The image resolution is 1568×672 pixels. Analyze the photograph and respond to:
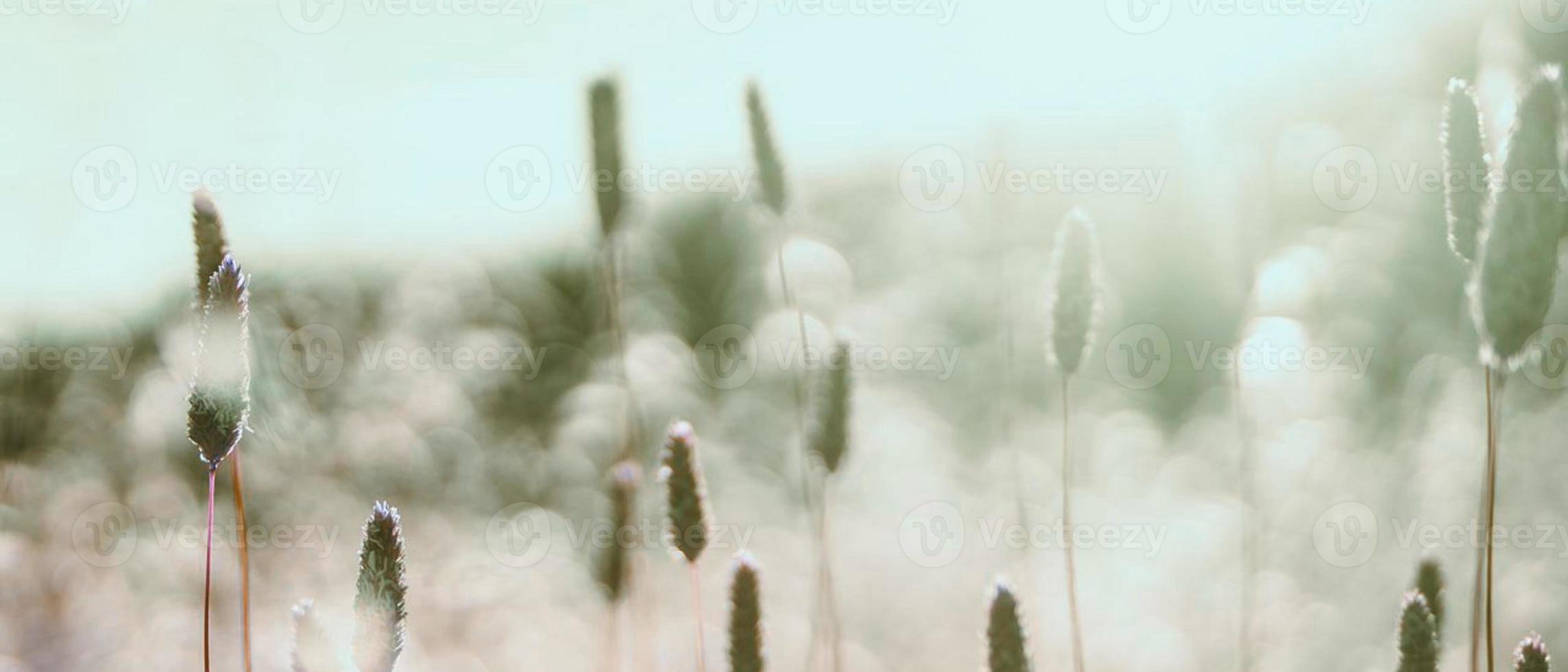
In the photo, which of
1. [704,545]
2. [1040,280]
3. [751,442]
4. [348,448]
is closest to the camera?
[704,545]

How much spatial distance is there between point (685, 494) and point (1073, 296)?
69 centimetres

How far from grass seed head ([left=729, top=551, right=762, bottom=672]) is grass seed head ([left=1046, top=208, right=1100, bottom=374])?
64 centimetres

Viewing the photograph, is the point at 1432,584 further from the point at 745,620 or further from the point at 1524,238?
the point at 745,620

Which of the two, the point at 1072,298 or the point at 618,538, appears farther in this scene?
the point at 618,538

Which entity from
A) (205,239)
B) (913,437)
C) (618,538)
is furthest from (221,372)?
(913,437)

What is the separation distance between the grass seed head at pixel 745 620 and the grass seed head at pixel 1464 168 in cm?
101

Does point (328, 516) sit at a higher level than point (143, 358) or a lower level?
lower

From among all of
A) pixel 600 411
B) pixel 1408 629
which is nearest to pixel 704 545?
pixel 1408 629

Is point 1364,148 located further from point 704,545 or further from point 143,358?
point 143,358

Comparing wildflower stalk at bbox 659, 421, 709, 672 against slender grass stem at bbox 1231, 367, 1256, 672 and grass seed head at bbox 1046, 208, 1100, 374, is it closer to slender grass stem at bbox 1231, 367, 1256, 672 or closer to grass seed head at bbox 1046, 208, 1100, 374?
grass seed head at bbox 1046, 208, 1100, 374

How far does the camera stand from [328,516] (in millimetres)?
3537

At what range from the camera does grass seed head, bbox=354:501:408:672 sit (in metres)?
0.97

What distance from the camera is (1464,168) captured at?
1.37m

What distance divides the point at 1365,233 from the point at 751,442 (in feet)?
9.74
